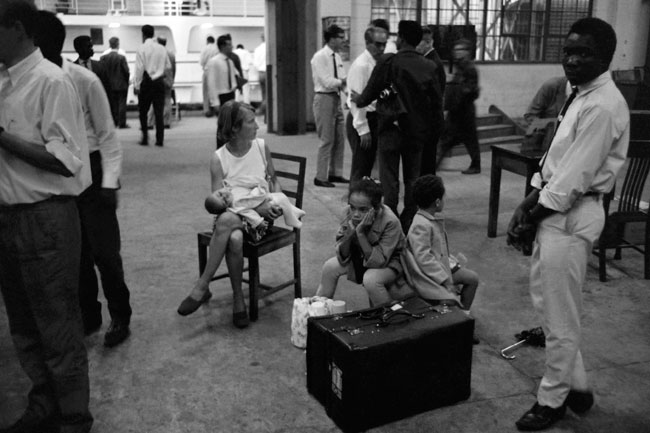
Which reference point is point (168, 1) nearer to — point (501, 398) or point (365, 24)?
point (365, 24)

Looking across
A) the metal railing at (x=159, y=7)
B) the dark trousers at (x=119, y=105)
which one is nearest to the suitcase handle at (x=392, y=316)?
the dark trousers at (x=119, y=105)

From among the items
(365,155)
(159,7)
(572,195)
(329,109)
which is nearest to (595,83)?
(572,195)

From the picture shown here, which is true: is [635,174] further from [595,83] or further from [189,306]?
[189,306]

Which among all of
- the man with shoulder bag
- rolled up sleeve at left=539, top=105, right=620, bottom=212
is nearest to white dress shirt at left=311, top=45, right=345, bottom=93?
the man with shoulder bag

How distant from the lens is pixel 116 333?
154 inches

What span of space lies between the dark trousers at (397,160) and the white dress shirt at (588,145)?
2.84 metres

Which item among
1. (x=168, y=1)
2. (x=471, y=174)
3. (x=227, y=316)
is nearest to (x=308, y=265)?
(x=227, y=316)

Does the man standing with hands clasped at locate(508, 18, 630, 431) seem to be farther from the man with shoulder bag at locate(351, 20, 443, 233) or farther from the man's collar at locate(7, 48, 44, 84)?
the man with shoulder bag at locate(351, 20, 443, 233)

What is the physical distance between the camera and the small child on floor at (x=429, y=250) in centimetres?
364

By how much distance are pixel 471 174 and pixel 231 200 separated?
5.45m

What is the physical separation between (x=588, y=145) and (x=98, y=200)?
2535 mm

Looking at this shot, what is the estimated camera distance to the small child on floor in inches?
143

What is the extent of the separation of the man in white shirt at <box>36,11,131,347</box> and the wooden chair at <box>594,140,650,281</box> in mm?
3470

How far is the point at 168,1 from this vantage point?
21.3 m
